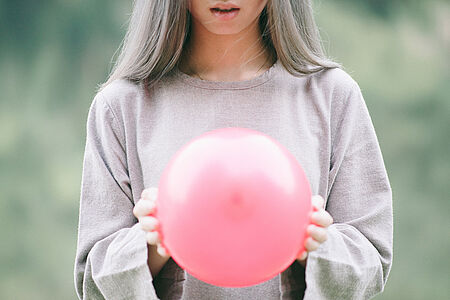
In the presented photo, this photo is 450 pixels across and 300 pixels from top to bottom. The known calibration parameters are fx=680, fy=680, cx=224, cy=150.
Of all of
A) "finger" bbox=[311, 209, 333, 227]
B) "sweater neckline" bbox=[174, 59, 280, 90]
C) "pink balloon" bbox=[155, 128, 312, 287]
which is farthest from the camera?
"sweater neckline" bbox=[174, 59, 280, 90]

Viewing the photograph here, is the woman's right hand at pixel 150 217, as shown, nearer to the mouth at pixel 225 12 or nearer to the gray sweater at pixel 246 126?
the gray sweater at pixel 246 126

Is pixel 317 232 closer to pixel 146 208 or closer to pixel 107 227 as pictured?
pixel 146 208

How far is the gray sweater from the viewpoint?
1.46 m

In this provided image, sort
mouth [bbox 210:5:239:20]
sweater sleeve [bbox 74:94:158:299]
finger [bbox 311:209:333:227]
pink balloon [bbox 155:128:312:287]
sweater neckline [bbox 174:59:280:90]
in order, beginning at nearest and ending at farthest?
1. pink balloon [bbox 155:128:312:287]
2. finger [bbox 311:209:333:227]
3. sweater sleeve [bbox 74:94:158:299]
4. mouth [bbox 210:5:239:20]
5. sweater neckline [bbox 174:59:280:90]

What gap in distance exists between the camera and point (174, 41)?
164cm

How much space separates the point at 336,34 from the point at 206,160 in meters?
3.40

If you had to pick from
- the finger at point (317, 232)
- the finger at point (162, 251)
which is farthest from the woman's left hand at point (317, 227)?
the finger at point (162, 251)

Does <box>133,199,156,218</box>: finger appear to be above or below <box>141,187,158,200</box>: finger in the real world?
below

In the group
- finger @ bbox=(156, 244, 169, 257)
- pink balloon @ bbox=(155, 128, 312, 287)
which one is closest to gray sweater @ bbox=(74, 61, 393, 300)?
finger @ bbox=(156, 244, 169, 257)

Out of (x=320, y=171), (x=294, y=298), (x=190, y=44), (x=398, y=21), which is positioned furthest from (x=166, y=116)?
(x=398, y=21)

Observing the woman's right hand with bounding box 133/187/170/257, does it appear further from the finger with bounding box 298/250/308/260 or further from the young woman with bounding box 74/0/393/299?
the finger with bounding box 298/250/308/260

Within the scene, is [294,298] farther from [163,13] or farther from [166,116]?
[163,13]

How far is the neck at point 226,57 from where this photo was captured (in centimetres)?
169

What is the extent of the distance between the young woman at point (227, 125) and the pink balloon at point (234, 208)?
23cm
